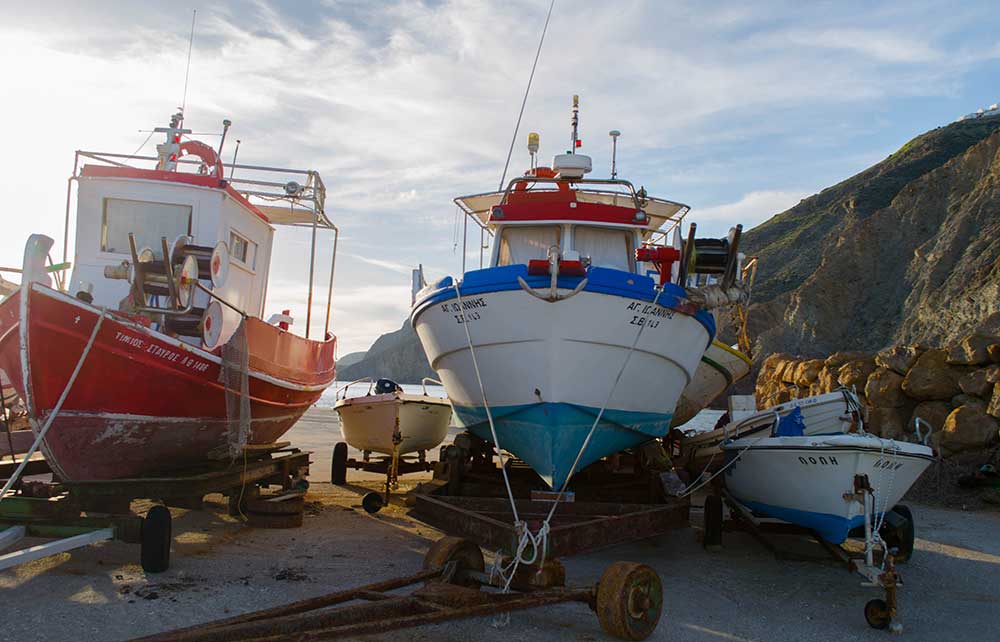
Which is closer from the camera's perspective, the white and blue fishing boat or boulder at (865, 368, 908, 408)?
the white and blue fishing boat

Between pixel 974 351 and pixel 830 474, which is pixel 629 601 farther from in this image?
pixel 974 351

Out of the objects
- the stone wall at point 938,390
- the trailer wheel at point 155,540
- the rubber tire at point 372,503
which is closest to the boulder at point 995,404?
the stone wall at point 938,390

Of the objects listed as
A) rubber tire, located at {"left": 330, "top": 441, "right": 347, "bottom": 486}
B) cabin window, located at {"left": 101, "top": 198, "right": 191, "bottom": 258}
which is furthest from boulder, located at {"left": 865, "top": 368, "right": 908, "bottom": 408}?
cabin window, located at {"left": 101, "top": 198, "right": 191, "bottom": 258}

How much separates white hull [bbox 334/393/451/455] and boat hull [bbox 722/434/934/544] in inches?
197

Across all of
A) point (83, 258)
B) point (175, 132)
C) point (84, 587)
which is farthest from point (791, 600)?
point (175, 132)

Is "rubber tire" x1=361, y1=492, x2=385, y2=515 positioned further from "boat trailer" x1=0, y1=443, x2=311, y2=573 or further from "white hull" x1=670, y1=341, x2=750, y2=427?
"white hull" x1=670, y1=341, x2=750, y2=427

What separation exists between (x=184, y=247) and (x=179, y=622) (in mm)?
3732

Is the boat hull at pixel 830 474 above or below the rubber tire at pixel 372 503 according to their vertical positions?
above

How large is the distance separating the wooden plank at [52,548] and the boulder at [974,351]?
486 inches

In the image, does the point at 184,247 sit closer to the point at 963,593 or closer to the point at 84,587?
the point at 84,587

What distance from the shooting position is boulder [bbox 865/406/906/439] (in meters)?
12.7

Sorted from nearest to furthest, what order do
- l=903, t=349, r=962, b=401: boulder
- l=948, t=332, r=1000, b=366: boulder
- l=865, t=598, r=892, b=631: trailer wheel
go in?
l=865, t=598, r=892, b=631: trailer wheel → l=948, t=332, r=1000, b=366: boulder → l=903, t=349, r=962, b=401: boulder

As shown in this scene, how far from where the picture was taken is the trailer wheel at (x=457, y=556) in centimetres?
499

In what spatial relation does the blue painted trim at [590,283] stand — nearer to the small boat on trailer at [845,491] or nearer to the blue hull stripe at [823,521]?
the small boat on trailer at [845,491]
